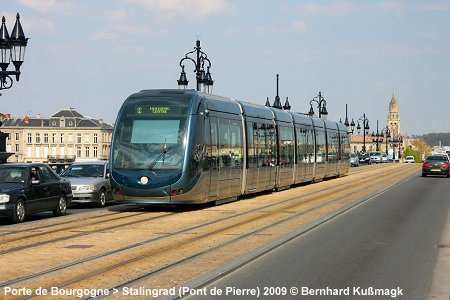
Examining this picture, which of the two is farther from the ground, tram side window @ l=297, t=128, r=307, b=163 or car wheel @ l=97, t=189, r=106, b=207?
tram side window @ l=297, t=128, r=307, b=163

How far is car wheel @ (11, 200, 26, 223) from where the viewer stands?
17500mm

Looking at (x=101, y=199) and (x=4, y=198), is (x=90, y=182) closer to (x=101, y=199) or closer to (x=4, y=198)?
(x=101, y=199)

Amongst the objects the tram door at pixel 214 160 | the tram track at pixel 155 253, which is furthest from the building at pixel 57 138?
the tram track at pixel 155 253

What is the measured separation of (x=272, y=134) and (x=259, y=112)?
2146 mm

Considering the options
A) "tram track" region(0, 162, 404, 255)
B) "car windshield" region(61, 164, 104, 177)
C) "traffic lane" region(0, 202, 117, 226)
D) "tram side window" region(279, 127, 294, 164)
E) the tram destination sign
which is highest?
the tram destination sign

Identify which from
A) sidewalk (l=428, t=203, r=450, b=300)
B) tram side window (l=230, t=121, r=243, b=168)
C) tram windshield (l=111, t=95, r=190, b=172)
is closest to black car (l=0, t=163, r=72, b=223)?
tram windshield (l=111, t=95, r=190, b=172)

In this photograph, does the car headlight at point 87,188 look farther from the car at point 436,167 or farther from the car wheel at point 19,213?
the car at point 436,167

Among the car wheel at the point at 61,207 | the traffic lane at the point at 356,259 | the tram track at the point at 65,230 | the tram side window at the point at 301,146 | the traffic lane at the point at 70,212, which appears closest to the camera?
the traffic lane at the point at 356,259

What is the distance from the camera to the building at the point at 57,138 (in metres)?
156

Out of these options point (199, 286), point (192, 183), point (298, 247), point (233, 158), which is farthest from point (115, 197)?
point (199, 286)

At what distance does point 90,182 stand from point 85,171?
1592mm

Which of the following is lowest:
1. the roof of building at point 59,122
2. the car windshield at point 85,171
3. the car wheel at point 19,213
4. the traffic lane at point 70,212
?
the traffic lane at point 70,212

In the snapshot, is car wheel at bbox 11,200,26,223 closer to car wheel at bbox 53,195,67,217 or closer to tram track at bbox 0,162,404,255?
tram track at bbox 0,162,404,255

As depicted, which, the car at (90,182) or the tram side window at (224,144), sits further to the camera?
the car at (90,182)
